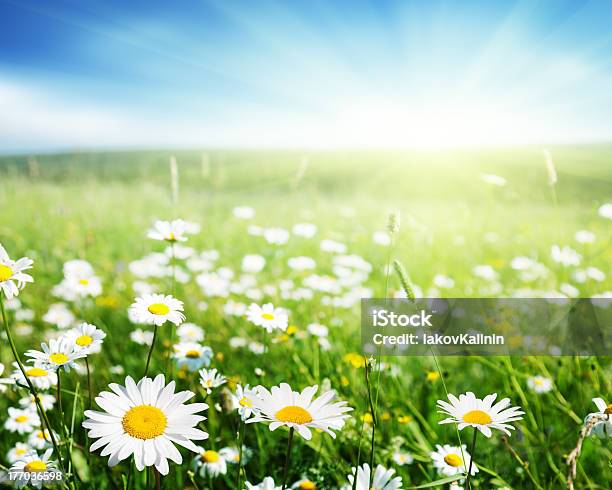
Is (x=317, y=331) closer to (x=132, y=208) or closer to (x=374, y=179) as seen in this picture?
(x=132, y=208)

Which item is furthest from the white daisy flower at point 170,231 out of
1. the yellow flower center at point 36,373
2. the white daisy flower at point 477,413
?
the white daisy flower at point 477,413

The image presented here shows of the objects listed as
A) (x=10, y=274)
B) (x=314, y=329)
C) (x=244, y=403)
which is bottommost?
(x=314, y=329)

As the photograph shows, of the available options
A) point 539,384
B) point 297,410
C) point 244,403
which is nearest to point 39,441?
point 244,403

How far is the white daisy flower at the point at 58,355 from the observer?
1060 millimetres

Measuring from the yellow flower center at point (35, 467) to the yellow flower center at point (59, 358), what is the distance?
0.78ft

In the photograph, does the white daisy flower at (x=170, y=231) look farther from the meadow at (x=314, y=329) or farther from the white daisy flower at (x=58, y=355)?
the white daisy flower at (x=58, y=355)

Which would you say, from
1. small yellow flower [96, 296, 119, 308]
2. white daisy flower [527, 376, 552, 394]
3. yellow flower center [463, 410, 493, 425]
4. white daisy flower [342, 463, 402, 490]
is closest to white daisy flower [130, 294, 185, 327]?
white daisy flower [342, 463, 402, 490]

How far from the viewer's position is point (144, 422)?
0.87 metres

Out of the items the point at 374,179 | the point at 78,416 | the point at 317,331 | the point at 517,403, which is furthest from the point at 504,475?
the point at 374,179

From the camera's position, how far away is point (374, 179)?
1873 cm

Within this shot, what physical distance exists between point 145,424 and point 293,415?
0.84ft

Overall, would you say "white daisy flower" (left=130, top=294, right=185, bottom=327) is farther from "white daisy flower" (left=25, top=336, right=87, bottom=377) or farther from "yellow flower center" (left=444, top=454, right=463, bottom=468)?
"yellow flower center" (left=444, top=454, right=463, bottom=468)

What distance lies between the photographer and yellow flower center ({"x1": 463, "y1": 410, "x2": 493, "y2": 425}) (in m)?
0.95

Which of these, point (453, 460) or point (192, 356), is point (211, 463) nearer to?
point (192, 356)
